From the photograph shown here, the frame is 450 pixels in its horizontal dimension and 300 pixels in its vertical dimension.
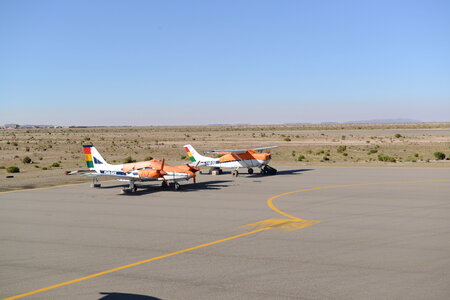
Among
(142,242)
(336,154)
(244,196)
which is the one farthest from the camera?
(336,154)

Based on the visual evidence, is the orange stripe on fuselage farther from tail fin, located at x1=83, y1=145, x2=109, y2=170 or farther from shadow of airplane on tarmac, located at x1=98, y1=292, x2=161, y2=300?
shadow of airplane on tarmac, located at x1=98, y1=292, x2=161, y2=300

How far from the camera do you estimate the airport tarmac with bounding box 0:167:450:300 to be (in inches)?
493

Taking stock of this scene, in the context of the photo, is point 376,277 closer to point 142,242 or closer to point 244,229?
point 244,229

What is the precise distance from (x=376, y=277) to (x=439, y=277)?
178cm

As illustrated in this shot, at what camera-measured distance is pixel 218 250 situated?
16.5 metres

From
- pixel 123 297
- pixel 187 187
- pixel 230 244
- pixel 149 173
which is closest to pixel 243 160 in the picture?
pixel 187 187

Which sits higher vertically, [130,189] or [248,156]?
[248,156]

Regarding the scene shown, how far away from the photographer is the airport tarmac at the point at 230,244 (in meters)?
12.5

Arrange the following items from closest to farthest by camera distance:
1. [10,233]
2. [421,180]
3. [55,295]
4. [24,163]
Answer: [55,295]
[10,233]
[421,180]
[24,163]

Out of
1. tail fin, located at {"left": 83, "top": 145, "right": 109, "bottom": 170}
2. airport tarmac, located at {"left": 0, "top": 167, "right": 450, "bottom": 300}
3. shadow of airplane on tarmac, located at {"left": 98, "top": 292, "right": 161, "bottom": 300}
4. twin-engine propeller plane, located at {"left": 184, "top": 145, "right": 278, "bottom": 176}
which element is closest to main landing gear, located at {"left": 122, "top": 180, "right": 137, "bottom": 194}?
airport tarmac, located at {"left": 0, "top": 167, "right": 450, "bottom": 300}

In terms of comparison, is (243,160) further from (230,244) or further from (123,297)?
(123,297)

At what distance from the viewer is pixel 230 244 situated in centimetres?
1733

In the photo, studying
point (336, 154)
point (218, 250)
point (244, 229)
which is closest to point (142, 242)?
point (218, 250)

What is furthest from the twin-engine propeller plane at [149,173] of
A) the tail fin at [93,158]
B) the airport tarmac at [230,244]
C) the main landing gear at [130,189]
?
the tail fin at [93,158]
